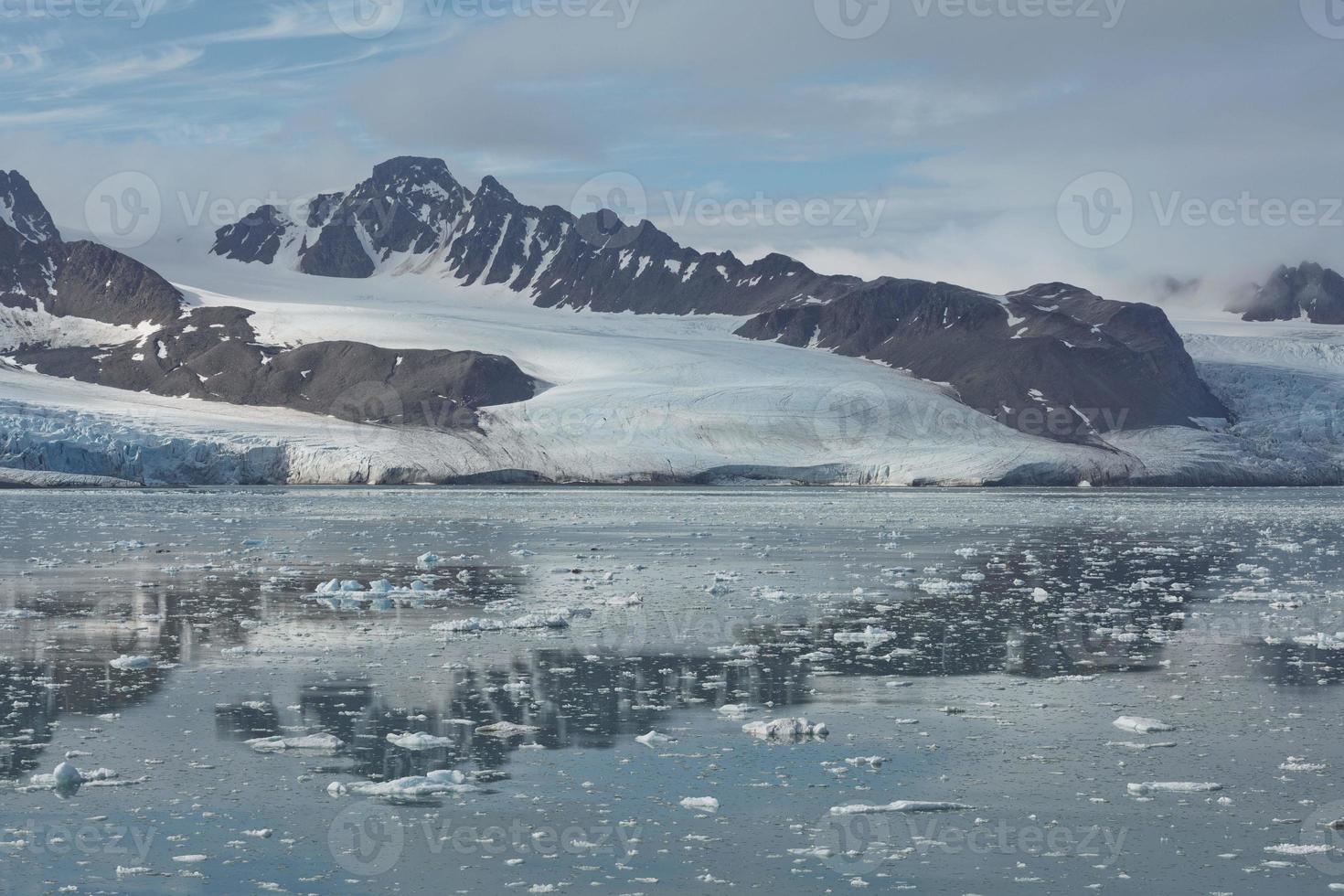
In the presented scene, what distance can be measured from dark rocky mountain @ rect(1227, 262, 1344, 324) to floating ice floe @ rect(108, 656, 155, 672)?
617 feet

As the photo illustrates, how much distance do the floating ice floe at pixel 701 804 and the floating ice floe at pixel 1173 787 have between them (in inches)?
123

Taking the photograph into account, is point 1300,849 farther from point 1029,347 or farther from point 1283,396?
point 1029,347

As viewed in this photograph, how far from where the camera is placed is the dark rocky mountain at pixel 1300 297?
184 metres

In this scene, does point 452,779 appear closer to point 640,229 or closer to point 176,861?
point 176,861

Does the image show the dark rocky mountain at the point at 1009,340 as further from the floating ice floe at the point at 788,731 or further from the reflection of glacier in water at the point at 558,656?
the floating ice floe at the point at 788,731

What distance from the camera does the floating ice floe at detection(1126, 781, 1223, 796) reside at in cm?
1002

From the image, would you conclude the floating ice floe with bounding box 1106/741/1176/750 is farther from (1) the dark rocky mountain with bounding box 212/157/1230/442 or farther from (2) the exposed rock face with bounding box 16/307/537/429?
(1) the dark rocky mountain with bounding box 212/157/1230/442

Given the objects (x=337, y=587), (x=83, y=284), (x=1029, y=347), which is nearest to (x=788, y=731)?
(x=337, y=587)

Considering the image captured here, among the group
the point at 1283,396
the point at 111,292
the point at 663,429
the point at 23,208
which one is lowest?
the point at 663,429

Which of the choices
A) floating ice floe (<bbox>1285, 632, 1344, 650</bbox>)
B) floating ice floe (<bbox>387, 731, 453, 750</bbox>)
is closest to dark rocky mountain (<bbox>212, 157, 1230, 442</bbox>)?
floating ice floe (<bbox>1285, 632, 1344, 650</bbox>)

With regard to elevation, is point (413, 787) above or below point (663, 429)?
below

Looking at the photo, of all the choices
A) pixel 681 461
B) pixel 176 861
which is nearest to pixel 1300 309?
pixel 681 461

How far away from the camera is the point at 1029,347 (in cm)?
12319

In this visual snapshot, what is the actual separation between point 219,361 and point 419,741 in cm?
10913
